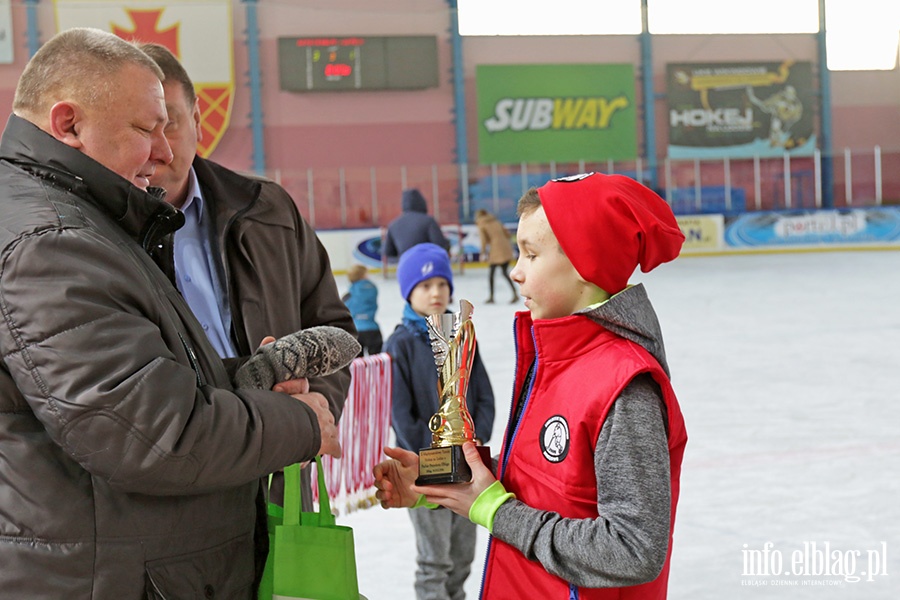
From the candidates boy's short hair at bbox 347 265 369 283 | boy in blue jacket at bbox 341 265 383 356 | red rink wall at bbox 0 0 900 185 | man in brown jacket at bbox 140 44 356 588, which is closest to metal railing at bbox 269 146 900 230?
red rink wall at bbox 0 0 900 185

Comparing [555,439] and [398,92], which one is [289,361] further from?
[398,92]

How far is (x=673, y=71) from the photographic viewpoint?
2208cm

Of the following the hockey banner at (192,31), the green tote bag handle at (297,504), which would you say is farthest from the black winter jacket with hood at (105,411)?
the hockey banner at (192,31)

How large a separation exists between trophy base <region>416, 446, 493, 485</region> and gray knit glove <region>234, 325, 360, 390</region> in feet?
0.77

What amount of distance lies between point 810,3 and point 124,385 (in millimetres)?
23820

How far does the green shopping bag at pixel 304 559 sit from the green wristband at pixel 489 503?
197mm

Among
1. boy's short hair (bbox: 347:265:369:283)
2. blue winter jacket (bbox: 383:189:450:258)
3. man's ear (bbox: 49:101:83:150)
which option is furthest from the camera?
blue winter jacket (bbox: 383:189:450:258)

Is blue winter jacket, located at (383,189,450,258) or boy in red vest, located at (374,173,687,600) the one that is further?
blue winter jacket, located at (383,189,450,258)

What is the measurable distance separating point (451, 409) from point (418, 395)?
1.51 meters

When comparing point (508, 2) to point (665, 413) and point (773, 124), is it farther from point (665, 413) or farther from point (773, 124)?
point (665, 413)

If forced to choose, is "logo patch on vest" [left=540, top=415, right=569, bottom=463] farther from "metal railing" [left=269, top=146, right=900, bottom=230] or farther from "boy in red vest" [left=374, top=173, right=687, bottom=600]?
"metal railing" [left=269, top=146, right=900, bottom=230]

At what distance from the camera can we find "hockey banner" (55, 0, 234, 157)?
63.6 feet

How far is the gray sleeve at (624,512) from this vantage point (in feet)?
4.70

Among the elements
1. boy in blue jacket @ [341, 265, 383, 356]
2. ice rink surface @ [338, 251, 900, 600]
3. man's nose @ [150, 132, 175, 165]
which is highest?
man's nose @ [150, 132, 175, 165]
